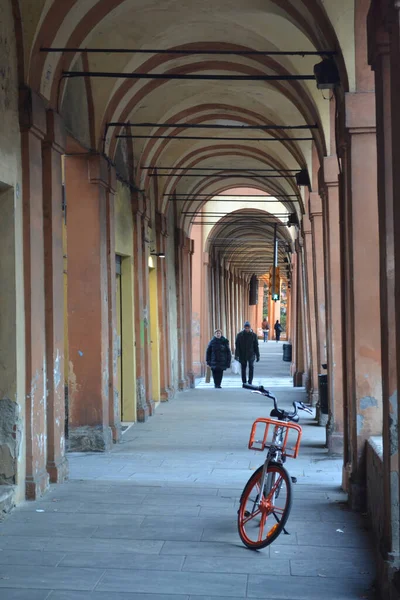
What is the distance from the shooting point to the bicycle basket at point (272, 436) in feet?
19.1

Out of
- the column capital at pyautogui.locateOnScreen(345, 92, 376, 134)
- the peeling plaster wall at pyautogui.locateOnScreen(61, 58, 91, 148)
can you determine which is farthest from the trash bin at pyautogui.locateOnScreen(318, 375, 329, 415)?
the column capital at pyautogui.locateOnScreen(345, 92, 376, 134)

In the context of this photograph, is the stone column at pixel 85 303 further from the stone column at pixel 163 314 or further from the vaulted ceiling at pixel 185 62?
the stone column at pixel 163 314

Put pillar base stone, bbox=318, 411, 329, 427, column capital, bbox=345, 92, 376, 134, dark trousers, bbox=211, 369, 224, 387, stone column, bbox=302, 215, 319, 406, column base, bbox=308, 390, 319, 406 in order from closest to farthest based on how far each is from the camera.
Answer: column capital, bbox=345, 92, 376, 134 < pillar base stone, bbox=318, 411, 329, 427 < stone column, bbox=302, 215, 319, 406 < column base, bbox=308, 390, 319, 406 < dark trousers, bbox=211, 369, 224, 387

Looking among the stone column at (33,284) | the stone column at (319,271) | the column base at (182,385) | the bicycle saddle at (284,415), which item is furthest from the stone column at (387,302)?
the column base at (182,385)

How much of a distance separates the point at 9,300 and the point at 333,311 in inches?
175

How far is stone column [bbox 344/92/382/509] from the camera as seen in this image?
283 inches

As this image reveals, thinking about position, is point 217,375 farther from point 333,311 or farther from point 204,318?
point 333,311

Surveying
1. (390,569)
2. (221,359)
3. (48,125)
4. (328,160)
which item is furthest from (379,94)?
(221,359)

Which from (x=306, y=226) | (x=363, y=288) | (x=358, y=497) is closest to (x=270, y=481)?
(x=358, y=497)

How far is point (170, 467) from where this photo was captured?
31.2 feet

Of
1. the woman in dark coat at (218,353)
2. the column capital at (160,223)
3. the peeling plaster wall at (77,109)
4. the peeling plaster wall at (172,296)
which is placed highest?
the peeling plaster wall at (77,109)

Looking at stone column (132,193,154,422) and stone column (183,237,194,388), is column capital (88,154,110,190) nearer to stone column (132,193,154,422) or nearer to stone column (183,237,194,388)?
stone column (132,193,154,422)

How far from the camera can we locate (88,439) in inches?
422

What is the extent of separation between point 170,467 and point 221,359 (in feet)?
38.1
